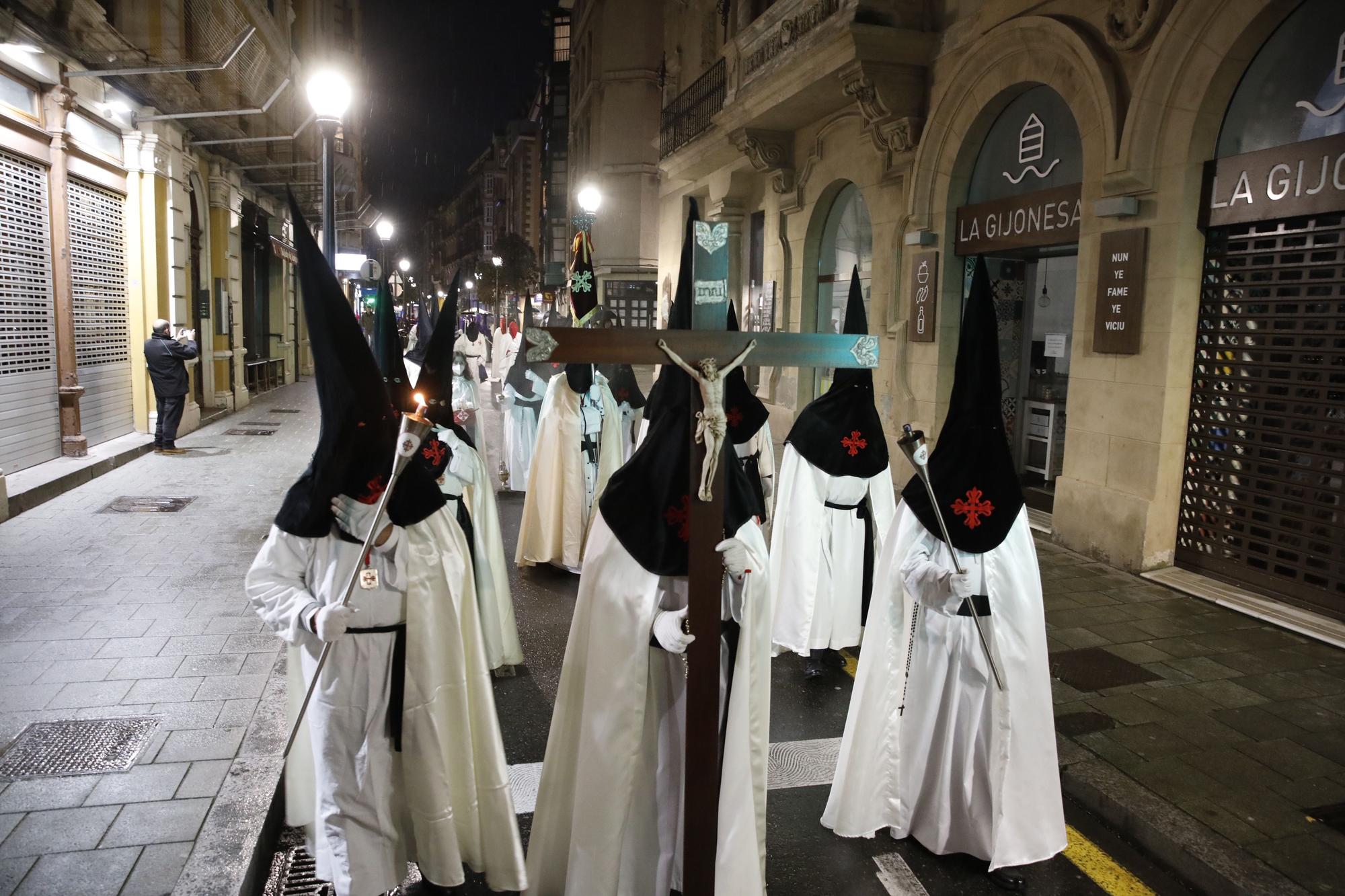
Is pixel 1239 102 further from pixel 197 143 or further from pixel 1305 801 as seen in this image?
pixel 197 143

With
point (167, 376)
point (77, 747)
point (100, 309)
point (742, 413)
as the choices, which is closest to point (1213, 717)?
point (742, 413)

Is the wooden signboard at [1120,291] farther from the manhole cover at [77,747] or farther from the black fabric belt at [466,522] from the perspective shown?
the manhole cover at [77,747]

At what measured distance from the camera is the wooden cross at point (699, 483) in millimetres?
2729

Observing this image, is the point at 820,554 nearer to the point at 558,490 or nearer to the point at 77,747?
the point at 558,490

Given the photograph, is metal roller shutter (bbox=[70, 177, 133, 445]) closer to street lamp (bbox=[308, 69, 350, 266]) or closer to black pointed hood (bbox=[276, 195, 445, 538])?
street lamp (bbox=[308, 69, 350, 266])

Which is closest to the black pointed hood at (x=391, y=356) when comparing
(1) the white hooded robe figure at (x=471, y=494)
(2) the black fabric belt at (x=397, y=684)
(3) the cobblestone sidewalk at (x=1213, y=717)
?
(1) the white hooded robe figure at (x=471, y=494)

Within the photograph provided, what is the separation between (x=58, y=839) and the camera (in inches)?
143

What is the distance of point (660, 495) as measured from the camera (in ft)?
10.4

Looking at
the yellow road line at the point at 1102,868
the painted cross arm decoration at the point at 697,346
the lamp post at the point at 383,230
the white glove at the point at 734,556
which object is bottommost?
the yellow road line at the point at 1102,868

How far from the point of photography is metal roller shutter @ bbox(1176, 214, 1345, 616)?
7.00m

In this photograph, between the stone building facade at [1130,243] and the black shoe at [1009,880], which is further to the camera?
the stone building facade at [1130,243]

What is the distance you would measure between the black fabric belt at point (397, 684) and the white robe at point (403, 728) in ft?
0.06

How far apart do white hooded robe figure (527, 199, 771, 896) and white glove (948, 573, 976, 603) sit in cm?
82

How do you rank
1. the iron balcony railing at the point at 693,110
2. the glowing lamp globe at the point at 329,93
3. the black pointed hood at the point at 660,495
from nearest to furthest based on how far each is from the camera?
the black pointed hood at the point at 660,495
the glowing lamp globe at the point at 329,93
the iron balcony railing at the point at 693,110
